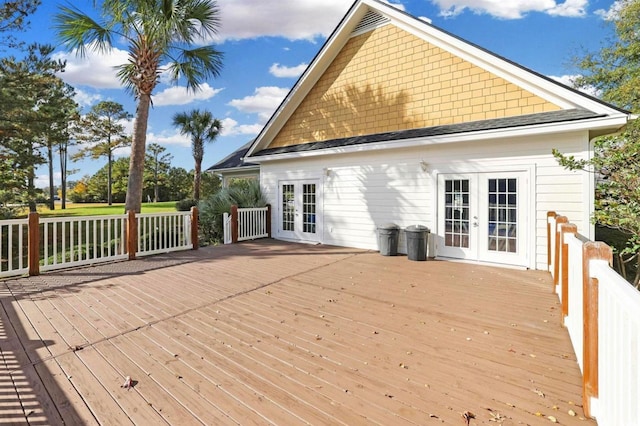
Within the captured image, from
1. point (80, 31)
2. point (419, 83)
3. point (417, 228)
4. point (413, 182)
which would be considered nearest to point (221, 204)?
point (80, 31)

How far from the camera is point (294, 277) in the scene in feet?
19.6

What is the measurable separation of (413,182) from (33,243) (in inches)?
319

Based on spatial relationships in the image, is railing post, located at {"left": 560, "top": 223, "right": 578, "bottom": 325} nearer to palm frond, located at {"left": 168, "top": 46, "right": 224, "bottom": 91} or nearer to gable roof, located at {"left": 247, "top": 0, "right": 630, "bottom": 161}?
gable roof, located at {"left": 247, "top": 0, "right": 630, "bottom": 161}

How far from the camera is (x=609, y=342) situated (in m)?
1.71

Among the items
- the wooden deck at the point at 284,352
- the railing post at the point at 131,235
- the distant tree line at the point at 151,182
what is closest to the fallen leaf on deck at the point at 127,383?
the wooden deck at the point at 284,352

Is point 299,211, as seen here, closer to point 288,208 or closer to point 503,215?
point 288,208

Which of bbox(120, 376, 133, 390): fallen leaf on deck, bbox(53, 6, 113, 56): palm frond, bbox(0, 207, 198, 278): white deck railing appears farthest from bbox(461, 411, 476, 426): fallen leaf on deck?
bbox(53, 6, 113, 56): palm frond

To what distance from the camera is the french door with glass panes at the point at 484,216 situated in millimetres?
6723

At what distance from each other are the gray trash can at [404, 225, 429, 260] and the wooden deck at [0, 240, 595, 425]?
1664mm

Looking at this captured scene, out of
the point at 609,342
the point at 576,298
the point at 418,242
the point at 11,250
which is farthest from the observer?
the point at 418,242

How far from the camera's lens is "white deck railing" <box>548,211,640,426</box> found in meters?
1.37

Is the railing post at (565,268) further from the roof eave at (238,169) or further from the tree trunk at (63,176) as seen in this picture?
the tree trunk at (63,176)

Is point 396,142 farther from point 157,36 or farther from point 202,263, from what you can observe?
point 157,36

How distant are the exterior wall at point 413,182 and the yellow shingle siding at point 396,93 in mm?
787
